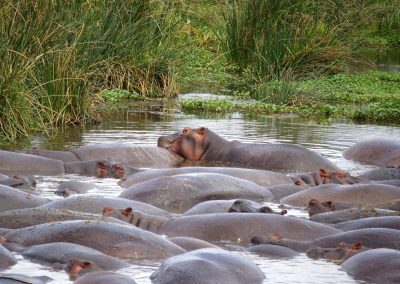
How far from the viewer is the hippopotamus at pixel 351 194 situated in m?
6.52

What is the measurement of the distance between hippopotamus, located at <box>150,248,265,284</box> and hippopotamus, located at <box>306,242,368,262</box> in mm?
497

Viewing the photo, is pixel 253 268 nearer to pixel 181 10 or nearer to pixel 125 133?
pixel 125 133

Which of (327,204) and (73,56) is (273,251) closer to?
(327,204)

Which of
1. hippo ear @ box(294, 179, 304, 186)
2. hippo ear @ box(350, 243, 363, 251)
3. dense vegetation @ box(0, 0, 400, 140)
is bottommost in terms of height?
hippo ear @ box(350, 243, 363, 251)

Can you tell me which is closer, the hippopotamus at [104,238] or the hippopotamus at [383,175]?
the hippopotamus at [104,238]

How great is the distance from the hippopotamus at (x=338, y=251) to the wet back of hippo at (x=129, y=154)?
3268 millimetres

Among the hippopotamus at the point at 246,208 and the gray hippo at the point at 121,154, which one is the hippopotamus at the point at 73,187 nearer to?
the gray hippo at the point at 121,154

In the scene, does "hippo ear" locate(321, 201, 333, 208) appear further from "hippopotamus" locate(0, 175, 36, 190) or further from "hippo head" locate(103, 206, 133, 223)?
"hippopotamus" locate(0, 175, 36, 190)

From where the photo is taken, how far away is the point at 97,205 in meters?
5.91

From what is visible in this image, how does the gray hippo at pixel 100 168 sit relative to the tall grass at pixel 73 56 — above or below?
below

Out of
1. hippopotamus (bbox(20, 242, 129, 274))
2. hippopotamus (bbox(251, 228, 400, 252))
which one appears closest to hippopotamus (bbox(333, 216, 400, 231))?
hippopotamus (bbox(251, 228, 400, 252))

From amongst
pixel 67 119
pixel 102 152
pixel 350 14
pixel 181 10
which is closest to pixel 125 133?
pixel 67 119

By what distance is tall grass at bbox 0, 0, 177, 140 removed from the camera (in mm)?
8914

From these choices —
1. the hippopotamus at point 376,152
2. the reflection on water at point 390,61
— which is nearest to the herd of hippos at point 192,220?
the hippopotamus at point 376,152
